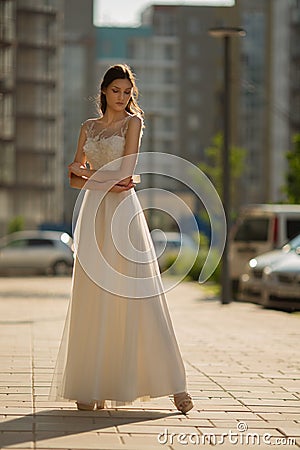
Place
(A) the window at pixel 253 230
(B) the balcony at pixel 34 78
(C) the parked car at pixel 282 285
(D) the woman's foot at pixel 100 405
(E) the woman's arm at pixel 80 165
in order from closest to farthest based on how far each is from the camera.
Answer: (D) the woman's foot at pixel 100 405 < (E) the woman's arm at pixel 80 165 < (C) the parked car at pixel 282 285 < (A) the window at pixel 253 230 < (B) the balcony at pixel 34 78

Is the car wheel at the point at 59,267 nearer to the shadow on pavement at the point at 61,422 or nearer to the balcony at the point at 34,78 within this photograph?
the balcony at the point at 34,78

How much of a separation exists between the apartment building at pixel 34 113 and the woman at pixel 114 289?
247ft

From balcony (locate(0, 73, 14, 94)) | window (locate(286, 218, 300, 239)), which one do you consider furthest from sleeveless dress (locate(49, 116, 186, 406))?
balcony (locate(0, 73, 14, 94))

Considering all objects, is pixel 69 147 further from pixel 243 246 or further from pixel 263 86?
pixel 243 246

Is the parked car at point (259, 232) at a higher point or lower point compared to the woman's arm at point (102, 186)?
lower

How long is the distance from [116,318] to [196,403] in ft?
2.95

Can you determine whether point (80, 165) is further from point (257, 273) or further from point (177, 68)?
point (177, 68)

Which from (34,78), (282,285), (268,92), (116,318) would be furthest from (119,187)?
(268,92)

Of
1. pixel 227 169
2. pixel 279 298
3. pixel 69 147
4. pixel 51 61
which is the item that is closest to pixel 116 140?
pixel 279 298

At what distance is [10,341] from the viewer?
1353 centimetres

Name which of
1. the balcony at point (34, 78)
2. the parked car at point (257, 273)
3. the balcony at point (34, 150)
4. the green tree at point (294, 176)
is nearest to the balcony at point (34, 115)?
the balcony at point (34, 150)

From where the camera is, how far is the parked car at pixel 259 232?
1074 inches

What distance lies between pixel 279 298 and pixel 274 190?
299 ft

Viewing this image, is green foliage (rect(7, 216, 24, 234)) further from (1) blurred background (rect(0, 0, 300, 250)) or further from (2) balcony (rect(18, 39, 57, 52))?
(2) balcony (rect(18, 39, 57, 52))
